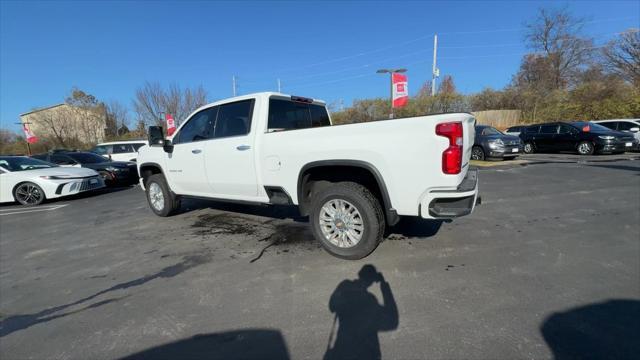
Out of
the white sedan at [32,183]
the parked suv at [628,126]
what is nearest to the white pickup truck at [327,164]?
the white sedan at [32,183]

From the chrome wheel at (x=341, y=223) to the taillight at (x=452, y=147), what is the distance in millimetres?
1084

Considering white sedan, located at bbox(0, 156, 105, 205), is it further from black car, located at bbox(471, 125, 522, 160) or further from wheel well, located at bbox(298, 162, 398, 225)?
black car, located at bbox(471, 125, 522, 160)

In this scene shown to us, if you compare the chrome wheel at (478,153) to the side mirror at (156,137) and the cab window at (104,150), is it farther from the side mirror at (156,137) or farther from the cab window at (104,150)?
the cab window at (104,150)

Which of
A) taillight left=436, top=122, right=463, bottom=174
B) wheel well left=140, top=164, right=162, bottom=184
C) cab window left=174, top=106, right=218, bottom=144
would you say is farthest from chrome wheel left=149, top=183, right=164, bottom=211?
taillight left=436, top=122, right=463, bottom=174

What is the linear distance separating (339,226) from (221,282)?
1.42 m

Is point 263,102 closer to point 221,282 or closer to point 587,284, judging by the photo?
point 221,282

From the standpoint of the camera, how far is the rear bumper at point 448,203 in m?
2.85

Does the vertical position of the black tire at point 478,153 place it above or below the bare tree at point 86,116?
below

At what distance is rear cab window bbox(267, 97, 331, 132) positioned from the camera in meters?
4.26

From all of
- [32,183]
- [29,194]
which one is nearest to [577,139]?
[32,183]

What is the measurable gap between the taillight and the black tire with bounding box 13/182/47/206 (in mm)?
9920

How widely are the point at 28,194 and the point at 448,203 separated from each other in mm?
10296

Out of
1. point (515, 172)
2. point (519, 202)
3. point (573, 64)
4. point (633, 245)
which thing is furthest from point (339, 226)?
point (573, 64)

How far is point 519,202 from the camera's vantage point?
5.85 metres
